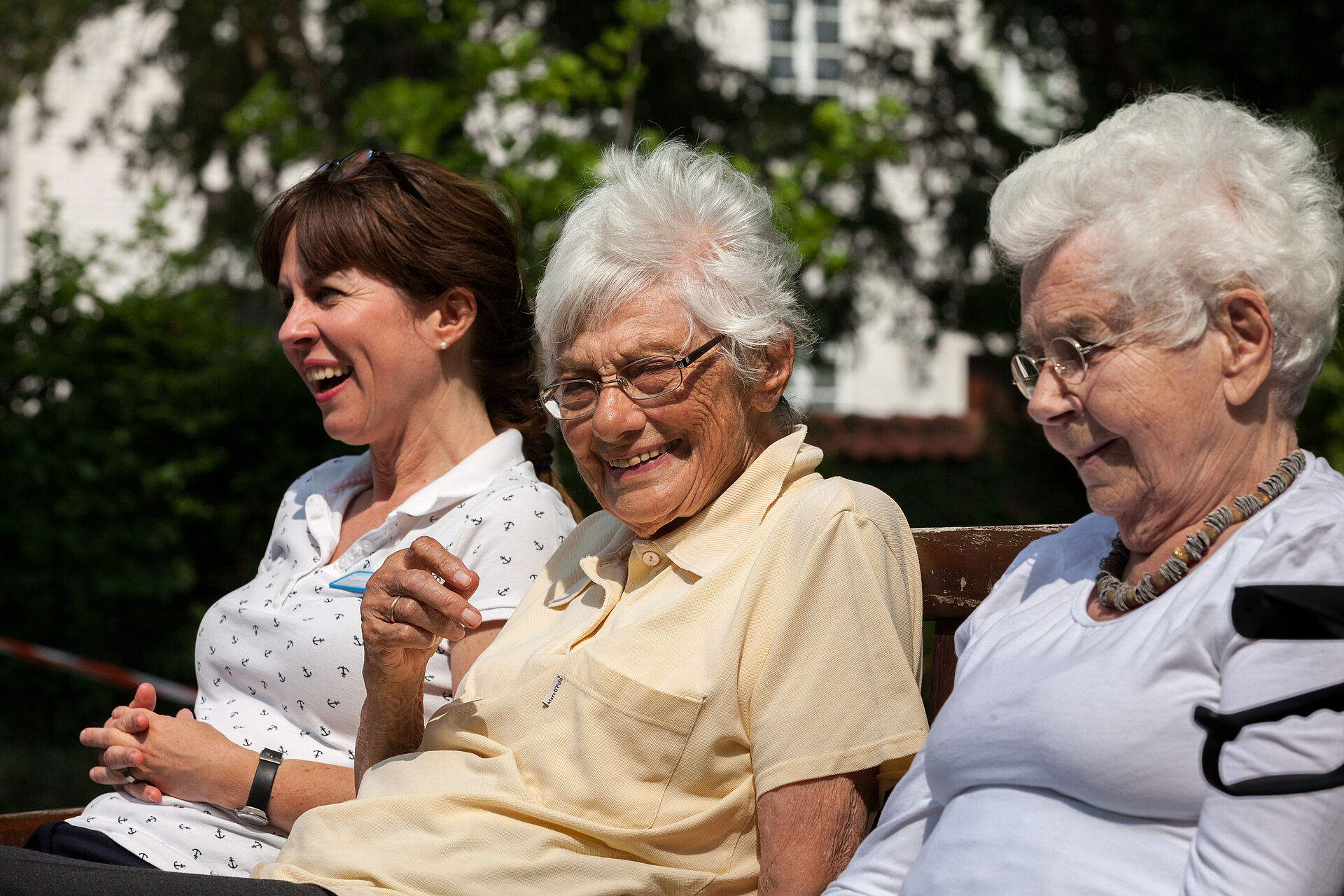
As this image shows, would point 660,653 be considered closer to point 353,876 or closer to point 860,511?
point 860,511

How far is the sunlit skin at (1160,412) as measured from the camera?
1.69 metres

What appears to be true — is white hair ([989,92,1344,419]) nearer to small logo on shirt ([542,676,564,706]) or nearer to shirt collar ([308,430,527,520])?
small logo on shirt ([542,676,564,706])

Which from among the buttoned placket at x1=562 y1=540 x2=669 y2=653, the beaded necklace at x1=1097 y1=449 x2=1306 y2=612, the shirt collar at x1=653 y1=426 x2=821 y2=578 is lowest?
the buttoned placket at x1=562 y1=540 x2=669 y2=653

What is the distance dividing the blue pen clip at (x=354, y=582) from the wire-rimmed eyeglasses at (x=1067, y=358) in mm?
1450

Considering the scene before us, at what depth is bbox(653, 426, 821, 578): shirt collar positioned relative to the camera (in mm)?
2232

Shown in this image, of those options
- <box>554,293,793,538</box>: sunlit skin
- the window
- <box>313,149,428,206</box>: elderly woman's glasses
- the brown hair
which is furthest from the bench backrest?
the window

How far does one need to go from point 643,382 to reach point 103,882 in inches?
46.9

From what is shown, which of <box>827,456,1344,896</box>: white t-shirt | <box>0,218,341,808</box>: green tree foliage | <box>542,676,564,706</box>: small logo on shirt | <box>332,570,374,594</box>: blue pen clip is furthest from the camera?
<box>0,218,341,808</box>: green tree foliage

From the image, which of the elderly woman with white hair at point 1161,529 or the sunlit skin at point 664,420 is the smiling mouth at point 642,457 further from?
the elderly woman with white hair at point 1161,529

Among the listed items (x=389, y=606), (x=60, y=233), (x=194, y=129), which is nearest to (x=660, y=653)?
(x=389, y=606)

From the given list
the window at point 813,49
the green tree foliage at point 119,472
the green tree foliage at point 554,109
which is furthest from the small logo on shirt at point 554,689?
the window at point 813,49

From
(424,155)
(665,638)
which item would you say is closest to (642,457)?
(665,638)

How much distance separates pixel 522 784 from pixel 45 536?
6.00 metres

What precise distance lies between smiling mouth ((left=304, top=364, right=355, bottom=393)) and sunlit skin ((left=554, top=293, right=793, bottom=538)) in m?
0.78
